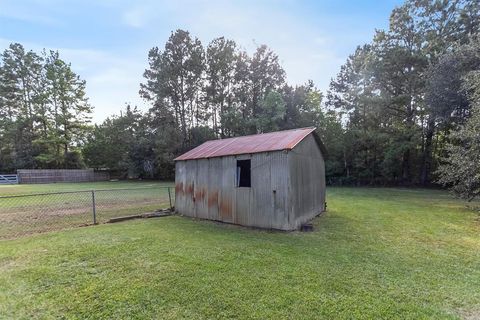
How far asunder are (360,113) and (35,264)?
25.1 metres

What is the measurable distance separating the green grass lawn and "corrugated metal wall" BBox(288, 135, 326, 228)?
0.91 meters

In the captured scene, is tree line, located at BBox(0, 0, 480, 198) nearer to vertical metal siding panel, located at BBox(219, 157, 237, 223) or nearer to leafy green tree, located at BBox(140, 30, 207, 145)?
leafy green tree, located at BBox(140, 30, 207, 145)

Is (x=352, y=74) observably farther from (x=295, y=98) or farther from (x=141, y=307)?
(x=141, y=307)

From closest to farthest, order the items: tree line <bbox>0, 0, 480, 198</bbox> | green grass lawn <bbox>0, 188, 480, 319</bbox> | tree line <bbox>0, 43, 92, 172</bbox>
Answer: green grass lawn <bbox>0, 188, 480, 319</bbox> → tree line <bbox>0, 0, 480, 198</bbox> → tree line <bbox>0, 43, 92, 172</bbox>

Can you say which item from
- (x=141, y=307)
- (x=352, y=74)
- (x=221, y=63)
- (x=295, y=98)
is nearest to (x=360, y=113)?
(x=352, y=74)

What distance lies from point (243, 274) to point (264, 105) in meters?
22.2

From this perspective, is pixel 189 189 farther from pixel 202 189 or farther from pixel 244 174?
pixel 244 174

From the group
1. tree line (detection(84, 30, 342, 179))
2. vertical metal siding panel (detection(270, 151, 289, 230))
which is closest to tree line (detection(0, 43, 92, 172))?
tree line (detection(84, 30, 342, 179))

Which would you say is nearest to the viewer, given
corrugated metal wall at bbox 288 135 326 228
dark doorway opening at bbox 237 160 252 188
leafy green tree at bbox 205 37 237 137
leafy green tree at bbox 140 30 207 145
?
corrugated metal wall at bbox 288 135 326 228

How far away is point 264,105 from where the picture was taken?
24859 mm

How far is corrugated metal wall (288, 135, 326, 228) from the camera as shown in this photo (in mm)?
7082

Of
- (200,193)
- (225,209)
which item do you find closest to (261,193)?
(225,209)

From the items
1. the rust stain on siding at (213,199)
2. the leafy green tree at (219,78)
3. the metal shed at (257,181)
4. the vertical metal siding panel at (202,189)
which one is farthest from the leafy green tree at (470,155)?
the leafy green tree at (219,78)

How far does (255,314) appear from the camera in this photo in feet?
9.50
